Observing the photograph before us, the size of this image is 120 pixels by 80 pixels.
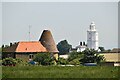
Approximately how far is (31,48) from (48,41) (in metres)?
3.05

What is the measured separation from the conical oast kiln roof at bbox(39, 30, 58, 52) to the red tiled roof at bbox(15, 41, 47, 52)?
0.69 metres

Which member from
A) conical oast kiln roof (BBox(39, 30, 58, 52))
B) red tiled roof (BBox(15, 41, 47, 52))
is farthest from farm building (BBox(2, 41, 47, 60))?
conical oast kiln roof (BBox(39, 30, 58, 52))

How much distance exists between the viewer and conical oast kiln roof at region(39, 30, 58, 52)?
60.4 m

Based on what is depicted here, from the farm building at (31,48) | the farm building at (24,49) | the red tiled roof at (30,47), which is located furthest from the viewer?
the red tiled roof at (30,47)

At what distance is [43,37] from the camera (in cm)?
6241

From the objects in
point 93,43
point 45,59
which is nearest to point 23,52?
point 45,59

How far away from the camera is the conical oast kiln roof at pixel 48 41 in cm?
6041

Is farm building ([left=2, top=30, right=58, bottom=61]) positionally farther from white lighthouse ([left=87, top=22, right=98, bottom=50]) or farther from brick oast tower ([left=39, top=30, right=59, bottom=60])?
white lighthouse ([left=87, top=22, right=98, bottom=50])

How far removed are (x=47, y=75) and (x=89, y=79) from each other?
1.64 metres

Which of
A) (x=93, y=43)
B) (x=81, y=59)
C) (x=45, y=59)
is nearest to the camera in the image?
(x=45, y=59)

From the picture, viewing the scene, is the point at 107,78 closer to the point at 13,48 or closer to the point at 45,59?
the point at 45,59

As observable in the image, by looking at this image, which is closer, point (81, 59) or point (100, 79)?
point (100, 79)

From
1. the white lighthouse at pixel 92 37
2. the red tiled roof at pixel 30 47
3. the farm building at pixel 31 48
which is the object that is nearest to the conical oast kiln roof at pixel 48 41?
the farm building at pixel 31 48

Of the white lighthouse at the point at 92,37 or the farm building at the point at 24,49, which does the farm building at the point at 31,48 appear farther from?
the white lighthouse at the point at 92,37
